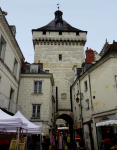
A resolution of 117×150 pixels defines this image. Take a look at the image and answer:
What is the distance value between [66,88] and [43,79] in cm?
796

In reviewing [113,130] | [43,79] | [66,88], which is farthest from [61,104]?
[113,130]

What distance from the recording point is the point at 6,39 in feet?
41.3

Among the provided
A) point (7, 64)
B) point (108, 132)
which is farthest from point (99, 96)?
point (7, 64)

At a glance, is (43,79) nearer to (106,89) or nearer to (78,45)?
(106,89)

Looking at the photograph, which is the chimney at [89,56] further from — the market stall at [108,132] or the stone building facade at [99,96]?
the market stall at [108,132]

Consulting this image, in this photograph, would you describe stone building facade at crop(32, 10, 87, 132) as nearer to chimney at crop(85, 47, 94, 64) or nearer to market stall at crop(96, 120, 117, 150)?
chimney at crop(85, 47, 94, 64)

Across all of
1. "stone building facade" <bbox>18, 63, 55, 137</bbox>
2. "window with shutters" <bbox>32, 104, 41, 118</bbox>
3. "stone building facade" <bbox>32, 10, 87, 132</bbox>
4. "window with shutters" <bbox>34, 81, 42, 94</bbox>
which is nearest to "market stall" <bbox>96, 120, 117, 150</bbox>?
"stone building facade" <bbox>18, 63, 55, 137</bbox>

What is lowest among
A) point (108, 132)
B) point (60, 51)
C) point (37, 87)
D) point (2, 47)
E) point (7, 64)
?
point (108, 132)

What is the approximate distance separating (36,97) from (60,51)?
13085 millimetres

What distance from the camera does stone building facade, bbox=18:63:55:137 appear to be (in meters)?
15.2

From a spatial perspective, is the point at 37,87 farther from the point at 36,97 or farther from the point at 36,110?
the point at 36,110

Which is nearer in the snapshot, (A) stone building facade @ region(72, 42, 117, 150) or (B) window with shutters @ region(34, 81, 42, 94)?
(A) stone building facade @ region(72, 42, 117, 150)

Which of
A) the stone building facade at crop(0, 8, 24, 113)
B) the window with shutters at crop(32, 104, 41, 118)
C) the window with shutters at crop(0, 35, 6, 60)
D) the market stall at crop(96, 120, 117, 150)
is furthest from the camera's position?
the window with shutters at crop(32, 104, 41, 118)

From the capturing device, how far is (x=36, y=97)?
16.1 meters
